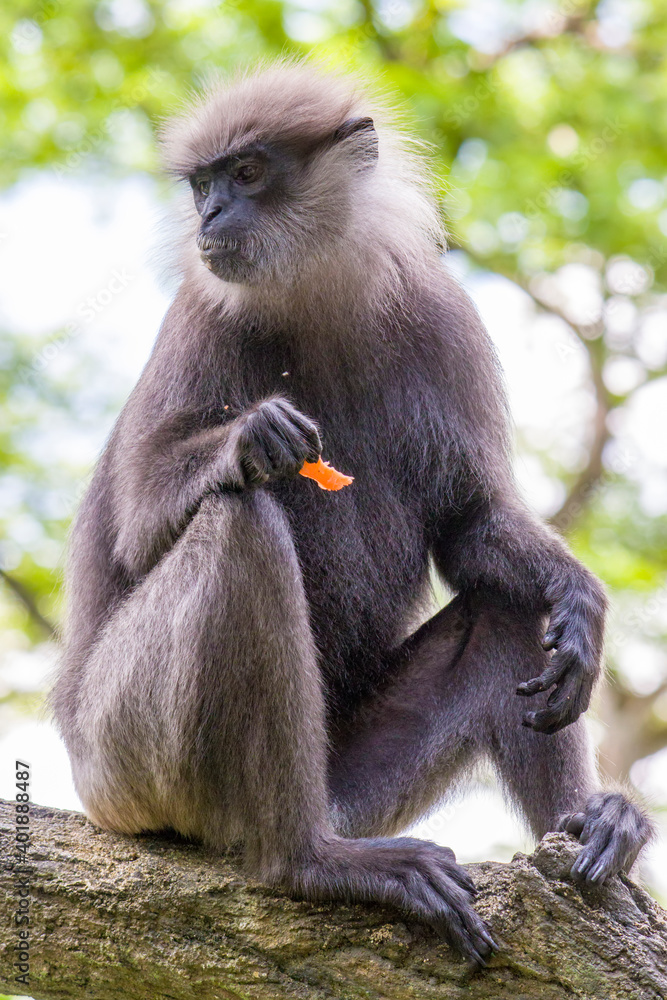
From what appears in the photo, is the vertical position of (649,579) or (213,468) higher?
(649,579)

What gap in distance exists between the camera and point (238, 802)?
150 inches

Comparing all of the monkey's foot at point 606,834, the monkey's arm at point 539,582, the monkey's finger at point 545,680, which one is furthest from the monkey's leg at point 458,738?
the monkey's foot at point 606,834

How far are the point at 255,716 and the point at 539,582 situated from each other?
1.53 m

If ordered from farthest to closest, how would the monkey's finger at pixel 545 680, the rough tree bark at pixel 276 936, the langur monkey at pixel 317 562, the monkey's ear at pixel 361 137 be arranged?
1. the monkey's ear at pixel 361 137
2. the monkey's finger at pixel 545 680
3. the langur monkey at pixel 317 562
4. the rough tree bark at pixel 276 936

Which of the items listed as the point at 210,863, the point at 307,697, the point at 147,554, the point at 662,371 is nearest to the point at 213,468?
the point at 147,554

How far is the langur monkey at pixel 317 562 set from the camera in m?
3.72

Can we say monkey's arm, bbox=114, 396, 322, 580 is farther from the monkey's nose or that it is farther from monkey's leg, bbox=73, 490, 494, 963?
the monkey's nose

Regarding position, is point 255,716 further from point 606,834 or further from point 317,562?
point 606,834

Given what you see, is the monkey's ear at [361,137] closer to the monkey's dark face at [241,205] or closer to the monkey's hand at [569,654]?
the monkey's dark face at [241,205]

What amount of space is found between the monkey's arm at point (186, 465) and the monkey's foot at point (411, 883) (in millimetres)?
1307

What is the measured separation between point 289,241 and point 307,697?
216 cm

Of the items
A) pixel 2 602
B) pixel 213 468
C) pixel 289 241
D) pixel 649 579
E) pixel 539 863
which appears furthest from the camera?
pixel 2 602

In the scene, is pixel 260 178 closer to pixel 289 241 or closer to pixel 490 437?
pixel 289 241

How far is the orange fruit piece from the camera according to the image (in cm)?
420
